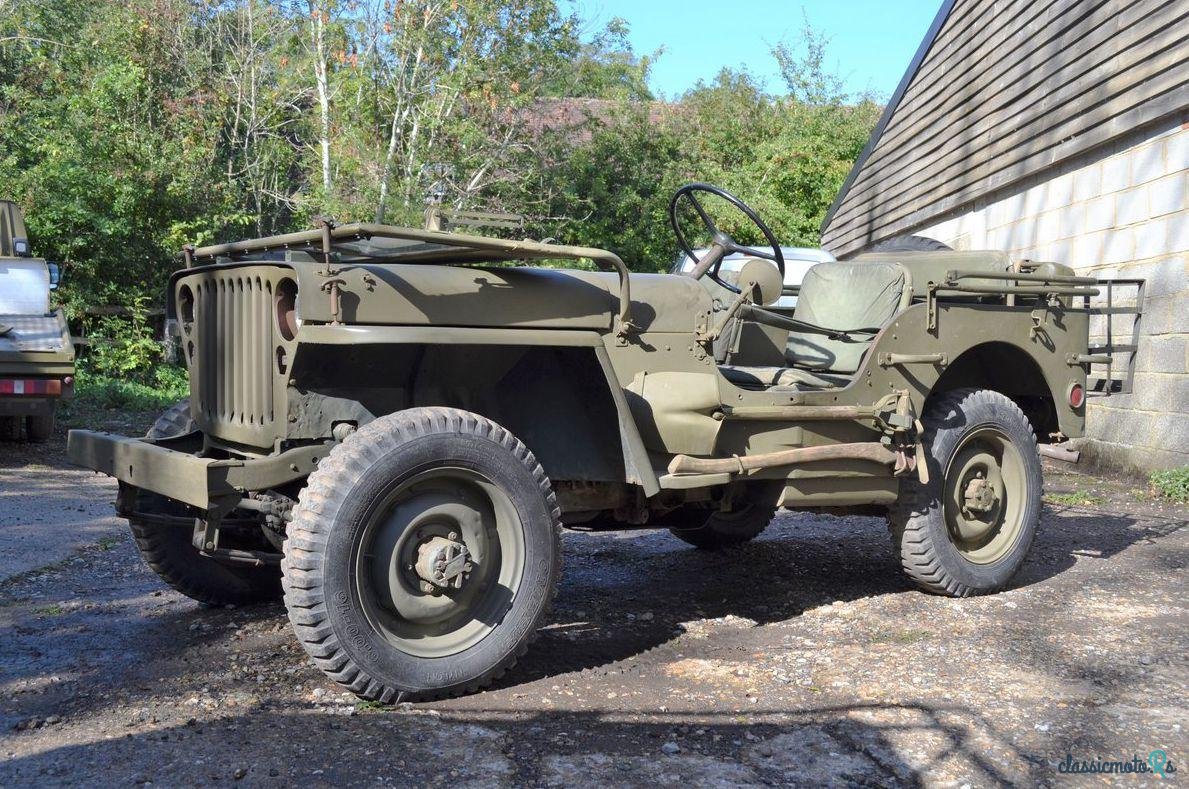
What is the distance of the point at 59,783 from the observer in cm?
293

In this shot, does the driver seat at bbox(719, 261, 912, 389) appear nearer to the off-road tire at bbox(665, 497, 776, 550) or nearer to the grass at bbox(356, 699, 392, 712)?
the off-road tire at bbox(665, 497, 776, 550)

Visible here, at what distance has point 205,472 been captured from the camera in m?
3.52

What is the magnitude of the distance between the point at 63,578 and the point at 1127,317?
340 inches

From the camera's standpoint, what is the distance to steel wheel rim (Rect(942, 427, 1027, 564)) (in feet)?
17.4

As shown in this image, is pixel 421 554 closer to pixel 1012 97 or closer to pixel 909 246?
pixel 909 246

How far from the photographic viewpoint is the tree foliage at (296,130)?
16.0 metres

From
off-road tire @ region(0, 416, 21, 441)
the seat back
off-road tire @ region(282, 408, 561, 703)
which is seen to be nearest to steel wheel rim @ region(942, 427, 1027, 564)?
the seat back

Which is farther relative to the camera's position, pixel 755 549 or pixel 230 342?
pixel 755 549

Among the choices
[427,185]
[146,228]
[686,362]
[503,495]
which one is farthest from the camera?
[427,185]

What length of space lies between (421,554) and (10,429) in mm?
8356

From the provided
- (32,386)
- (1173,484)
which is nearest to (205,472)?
(32,386)

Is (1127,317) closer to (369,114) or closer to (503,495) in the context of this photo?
(503,495)

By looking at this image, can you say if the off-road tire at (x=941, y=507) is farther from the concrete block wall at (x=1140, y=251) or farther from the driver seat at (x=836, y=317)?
the concrete block wall at (x=1140, y=251)

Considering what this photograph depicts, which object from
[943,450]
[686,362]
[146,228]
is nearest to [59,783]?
A: [686,362]
